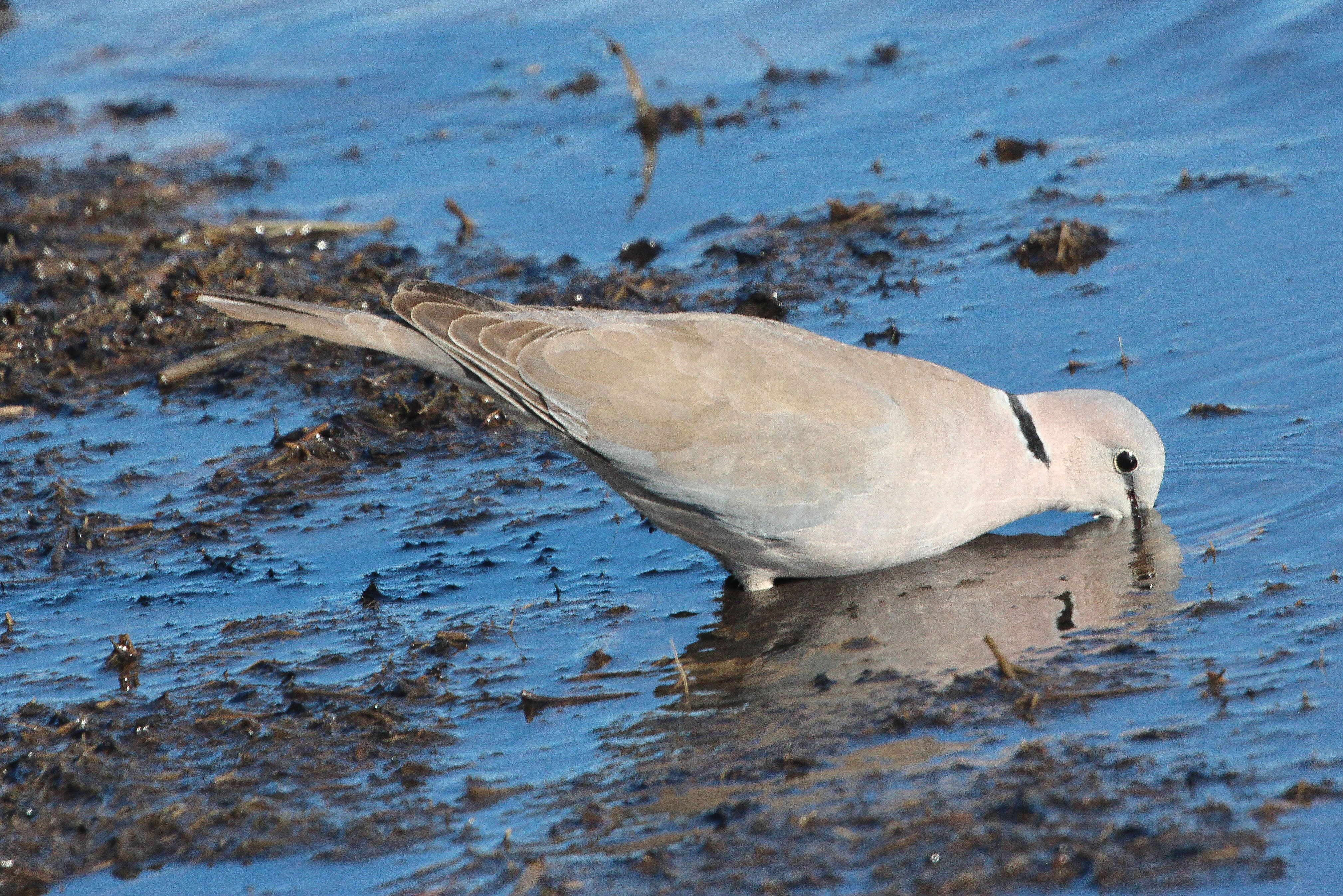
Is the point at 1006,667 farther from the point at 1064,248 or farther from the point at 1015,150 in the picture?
the point at 1015,150

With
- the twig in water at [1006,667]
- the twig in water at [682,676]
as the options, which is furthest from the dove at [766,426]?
→ the twig in water at [1006,667]

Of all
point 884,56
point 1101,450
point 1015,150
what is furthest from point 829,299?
point 884,56

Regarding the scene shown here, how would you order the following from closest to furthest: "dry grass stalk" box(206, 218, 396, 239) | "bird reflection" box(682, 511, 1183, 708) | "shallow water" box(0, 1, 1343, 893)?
"shallow water" box(0, 1, 1343, 893)
"bird reflection" box(682, 511, 1183, 708)
"dry grass stalk" box(206, 218, 396, 239)

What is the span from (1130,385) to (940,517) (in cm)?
161

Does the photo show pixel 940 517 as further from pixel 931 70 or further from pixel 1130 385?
pixel 931 70

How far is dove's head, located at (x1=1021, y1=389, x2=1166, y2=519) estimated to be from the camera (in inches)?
205

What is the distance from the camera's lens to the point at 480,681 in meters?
4.55

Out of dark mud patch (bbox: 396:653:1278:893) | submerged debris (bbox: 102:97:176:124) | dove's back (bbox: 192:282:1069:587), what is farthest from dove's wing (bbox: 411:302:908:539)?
submerged debris (bbox: 102:97:176:124)

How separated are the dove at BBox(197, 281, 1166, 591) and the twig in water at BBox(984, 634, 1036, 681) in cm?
86

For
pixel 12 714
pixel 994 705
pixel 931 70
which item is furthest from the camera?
pixel 931 70

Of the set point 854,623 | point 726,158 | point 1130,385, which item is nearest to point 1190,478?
point 1130,385

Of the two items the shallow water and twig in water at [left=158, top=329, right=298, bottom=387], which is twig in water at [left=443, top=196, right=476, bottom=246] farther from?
twig in water at [left=158, top=329, right=298, bottom=387]

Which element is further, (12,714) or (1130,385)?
(1130,385)

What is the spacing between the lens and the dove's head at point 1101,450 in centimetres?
520
